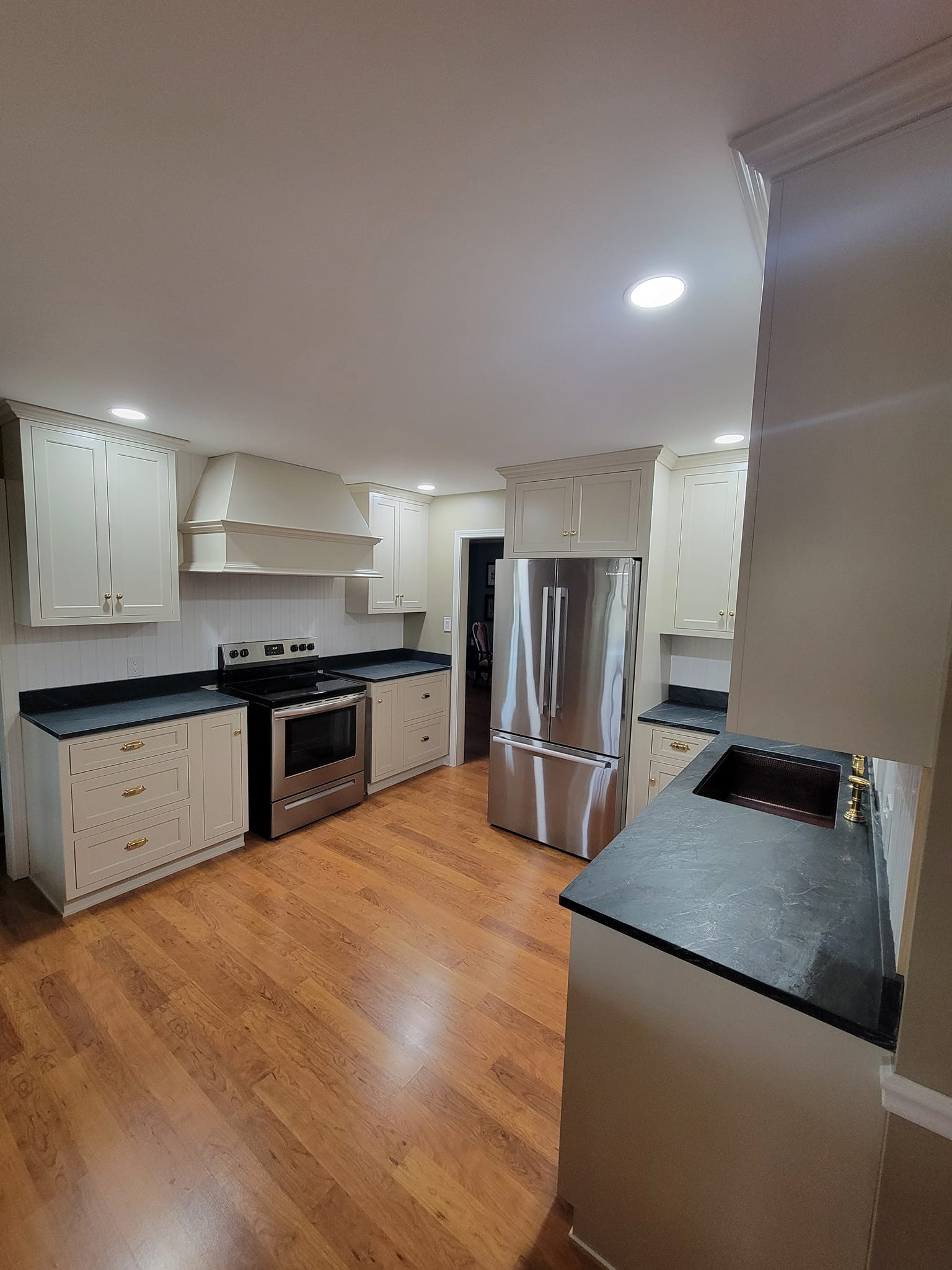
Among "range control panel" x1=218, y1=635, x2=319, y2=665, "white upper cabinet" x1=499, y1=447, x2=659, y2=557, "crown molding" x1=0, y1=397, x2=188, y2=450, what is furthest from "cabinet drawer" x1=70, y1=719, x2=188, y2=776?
"white upper cabinet" x1=499, y1=447, x2=659, y2=557

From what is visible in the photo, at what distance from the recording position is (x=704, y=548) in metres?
2.99

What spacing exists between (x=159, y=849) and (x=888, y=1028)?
3.08 metres

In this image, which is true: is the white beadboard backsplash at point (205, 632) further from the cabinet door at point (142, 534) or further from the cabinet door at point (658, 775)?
the cabinet door at point (658, 775)

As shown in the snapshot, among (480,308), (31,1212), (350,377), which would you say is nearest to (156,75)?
(480,308)

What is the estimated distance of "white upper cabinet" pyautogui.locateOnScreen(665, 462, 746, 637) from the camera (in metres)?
2.91

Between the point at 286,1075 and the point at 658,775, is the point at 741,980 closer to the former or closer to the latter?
the point at 286,1075

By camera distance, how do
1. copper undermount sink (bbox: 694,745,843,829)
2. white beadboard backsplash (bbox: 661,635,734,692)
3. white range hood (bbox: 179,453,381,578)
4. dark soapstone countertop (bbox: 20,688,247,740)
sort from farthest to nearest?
white beadboard backsplash (bbox: 661,635,734,692) < white range hood (bbox: 179,453,381,578) < dark soapstone countertop (bbox: 20,688,247,740) < copper undermount sink (bbox: 694,745,843,829)

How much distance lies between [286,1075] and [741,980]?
1567 millimetres

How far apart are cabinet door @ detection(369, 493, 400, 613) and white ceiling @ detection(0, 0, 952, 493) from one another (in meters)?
2.19

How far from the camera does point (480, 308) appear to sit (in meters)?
1.41

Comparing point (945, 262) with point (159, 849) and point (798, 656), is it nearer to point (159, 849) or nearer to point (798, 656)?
point (798, 656)

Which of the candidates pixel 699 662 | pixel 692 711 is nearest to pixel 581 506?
pixel 699 662

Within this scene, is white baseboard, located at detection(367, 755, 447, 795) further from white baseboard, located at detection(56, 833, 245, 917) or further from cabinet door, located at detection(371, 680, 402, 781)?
white baseboard, located at detection(56, 833, 245, 917)

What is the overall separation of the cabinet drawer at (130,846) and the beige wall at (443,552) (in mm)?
2446
